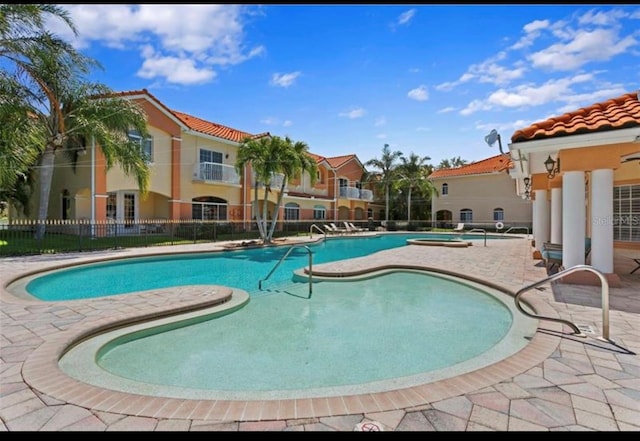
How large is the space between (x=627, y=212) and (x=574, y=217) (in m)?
8.31

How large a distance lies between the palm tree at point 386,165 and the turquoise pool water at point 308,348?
33.9 meters

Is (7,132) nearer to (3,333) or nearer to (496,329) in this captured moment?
(3,333)

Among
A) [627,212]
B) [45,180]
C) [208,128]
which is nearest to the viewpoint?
[627,212]

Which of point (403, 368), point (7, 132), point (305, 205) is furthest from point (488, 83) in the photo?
point (305, 205)

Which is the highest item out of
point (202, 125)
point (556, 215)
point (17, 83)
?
point (202, 125)

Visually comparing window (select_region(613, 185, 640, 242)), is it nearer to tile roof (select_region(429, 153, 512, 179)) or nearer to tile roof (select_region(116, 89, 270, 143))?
tile roof (select_region(116, 89, 270, 143))

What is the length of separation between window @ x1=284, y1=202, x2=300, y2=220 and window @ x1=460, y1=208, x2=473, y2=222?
19.6 meters

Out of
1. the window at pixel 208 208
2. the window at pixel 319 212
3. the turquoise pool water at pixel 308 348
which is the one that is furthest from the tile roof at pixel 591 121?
the window at pixel 319 212

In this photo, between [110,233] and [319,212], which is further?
[319,212]

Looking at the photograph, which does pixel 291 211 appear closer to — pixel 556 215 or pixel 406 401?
pixel 556 215

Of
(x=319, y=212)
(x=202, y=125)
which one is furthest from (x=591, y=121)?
(x=319, y=212)

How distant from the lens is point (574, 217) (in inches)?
318

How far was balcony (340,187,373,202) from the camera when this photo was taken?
3897cm

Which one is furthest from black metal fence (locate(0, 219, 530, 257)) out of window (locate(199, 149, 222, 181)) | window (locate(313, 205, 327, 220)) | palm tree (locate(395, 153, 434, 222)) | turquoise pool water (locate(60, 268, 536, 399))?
palm tree (locate(395, 153, 434, 222))
